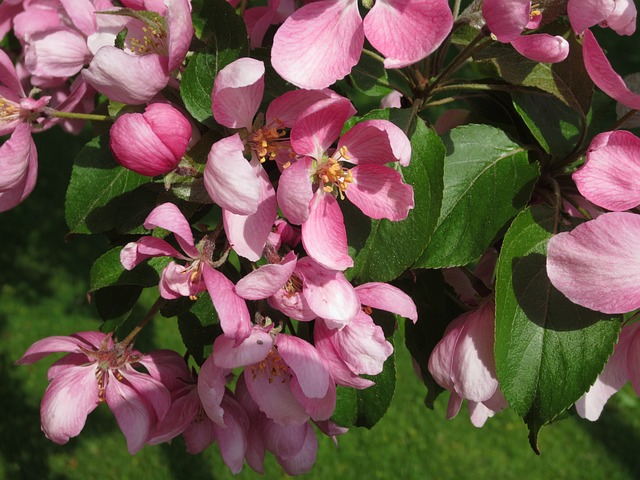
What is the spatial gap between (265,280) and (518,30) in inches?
16.0

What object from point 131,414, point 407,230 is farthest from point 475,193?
point 131,414

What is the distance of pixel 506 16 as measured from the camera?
2.73 ft

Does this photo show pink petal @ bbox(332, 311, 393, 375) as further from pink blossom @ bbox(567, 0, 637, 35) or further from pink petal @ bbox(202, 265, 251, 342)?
pink blossom @ bbox(567, 0, 637, 35)

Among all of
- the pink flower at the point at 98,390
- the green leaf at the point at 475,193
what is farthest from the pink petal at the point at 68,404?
the green leaf at the point at 475,193

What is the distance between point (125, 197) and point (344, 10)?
410mm

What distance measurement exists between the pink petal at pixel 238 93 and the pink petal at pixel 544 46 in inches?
12.4

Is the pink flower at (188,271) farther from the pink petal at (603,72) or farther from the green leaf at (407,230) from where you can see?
the pink petal at (603,72)

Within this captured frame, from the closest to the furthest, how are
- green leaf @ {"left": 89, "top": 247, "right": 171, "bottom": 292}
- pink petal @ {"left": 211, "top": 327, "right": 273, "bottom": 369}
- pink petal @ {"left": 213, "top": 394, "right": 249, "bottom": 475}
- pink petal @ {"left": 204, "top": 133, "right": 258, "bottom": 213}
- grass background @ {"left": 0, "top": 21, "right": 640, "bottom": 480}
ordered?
pink petal @ {"left": 204, "top": 133, "right": 258, "bottom": 213}
pink petal @ {"left": 211, "top": 327, "right": 273, "bottom": 369}
green leaf @ {"left": 89, "top": 247, "right": 171, "bottom": 292}
pink petal @ {"left": 213, "top": 394, "right": 249, "bottom": 475}
grass background @ {"left": 0, "top": 21, "right": 640, "bottom": 480}

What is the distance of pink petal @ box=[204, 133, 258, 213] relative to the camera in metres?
0.78

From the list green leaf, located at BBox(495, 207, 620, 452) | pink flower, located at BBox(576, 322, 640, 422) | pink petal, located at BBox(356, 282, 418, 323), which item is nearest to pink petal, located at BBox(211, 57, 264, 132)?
pink petal, located at BBox(356, 282, 418, 323)

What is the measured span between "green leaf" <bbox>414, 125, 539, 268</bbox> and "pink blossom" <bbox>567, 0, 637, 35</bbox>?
201mm

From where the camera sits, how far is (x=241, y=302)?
2.79 feet

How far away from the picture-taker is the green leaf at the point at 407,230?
0.91 metres

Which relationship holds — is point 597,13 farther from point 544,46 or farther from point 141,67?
point 141,67
